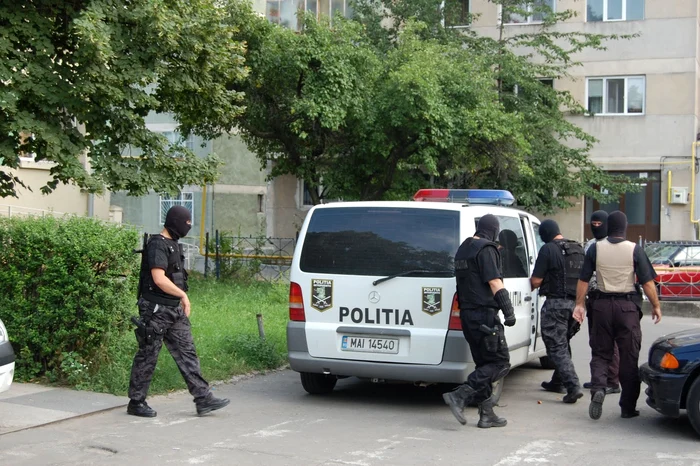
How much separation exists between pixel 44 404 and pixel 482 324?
4.03m

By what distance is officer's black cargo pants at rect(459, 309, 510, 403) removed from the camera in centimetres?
745

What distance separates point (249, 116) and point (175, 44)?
774 cm

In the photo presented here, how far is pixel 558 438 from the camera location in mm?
7246

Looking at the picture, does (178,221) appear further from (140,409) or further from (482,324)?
(482,324)

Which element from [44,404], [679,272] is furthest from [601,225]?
[679,272]

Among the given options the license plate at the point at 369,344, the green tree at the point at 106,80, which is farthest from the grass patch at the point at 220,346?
the green tree at the point at 106,80

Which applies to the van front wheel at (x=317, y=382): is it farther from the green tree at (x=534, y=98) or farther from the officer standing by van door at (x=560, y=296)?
the green tree at (x=534, y=98)

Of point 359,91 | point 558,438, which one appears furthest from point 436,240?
point 359,91

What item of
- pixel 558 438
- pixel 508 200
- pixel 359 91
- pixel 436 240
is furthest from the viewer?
pixel 359 91

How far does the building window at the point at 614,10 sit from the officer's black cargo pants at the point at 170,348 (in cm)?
2470

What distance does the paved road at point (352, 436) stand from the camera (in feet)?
21.2

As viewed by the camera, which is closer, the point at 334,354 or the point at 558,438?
the point at 558,438

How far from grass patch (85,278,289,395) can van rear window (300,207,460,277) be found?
2.07 meters

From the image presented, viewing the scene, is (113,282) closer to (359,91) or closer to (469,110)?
(359,91)
